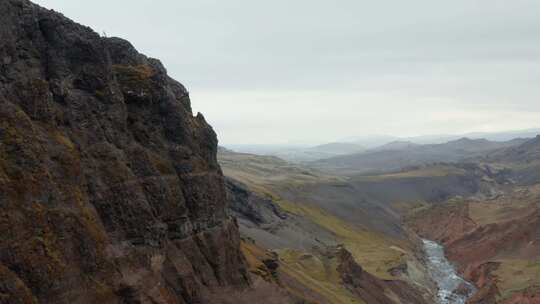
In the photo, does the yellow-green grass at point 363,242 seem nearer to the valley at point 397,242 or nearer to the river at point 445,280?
the valley at point 397,242

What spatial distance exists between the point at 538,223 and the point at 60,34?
4764 inches

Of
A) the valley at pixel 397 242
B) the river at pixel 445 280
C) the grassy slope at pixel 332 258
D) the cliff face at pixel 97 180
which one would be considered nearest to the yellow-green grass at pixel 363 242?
the grassy slope at pixel 332 258

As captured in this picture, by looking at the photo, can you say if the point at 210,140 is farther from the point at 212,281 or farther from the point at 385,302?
the point at 385,302

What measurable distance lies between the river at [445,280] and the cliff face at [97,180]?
64.5 m

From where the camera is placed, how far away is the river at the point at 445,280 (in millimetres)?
98125

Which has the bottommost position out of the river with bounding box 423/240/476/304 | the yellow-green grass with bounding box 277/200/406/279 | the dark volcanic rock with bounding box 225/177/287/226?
the river with bounding box 423/240/476/304

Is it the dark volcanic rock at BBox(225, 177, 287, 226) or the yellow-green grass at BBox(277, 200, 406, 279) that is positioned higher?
the dark volcanic rock at BBox(225, 177, 287, 226)

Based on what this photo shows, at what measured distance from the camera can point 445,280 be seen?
113000 millimetres

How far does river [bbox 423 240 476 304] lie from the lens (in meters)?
98.1

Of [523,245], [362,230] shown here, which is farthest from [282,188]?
[523,245]

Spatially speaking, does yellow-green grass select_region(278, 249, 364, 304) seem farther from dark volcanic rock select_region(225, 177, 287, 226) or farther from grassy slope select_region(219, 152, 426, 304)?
dark volcanic rock select_region(225, 177, 287, 226)

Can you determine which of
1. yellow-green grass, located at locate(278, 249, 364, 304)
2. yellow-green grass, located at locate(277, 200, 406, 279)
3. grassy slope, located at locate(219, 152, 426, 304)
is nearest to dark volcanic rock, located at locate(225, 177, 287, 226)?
grassy slope, located at locate(219, 152, 426, 304)

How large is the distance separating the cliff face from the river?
64.5 metres

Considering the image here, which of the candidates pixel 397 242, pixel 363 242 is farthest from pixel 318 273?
pixel 397 242
